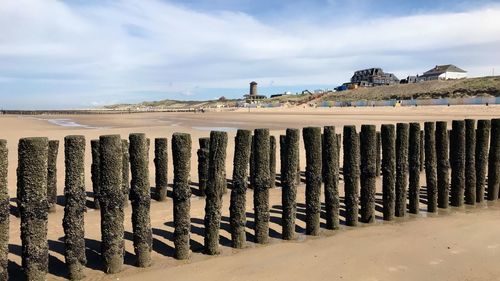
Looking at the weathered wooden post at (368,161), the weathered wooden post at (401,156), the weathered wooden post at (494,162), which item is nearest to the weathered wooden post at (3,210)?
the weathered wooden post at (368,161)

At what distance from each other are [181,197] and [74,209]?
118 cm

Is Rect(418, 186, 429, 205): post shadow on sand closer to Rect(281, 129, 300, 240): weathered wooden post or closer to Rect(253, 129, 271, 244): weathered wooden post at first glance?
Rect(281, 129, 300, 240): weathered wooden post

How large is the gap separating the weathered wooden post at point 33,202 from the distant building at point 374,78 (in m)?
141

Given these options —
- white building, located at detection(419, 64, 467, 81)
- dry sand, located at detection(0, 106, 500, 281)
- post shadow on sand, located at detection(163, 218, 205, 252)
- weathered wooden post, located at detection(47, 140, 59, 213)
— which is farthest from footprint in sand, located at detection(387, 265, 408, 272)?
white building, located at detection(419, 64, 467, 81)

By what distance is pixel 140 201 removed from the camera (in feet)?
16.3

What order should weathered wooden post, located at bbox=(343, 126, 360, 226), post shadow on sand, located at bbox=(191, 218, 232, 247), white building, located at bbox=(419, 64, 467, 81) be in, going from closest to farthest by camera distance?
1. post shadow on sand, located at bbox=(191, 218, 232, 247)
2. weathered wooden post, located at bbox=(343, 126, 360, 226)
3. white building, located at bbox=(419, 64, 467, 81)

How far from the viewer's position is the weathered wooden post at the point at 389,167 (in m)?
6.46

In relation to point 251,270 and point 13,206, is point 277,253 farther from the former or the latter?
point 13,206

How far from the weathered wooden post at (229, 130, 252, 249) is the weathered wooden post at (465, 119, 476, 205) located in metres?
4.08

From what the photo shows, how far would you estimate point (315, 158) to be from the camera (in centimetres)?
585

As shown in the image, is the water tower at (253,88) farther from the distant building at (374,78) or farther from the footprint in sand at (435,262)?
the footprint in sand at (435,262)

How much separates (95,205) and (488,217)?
648cm

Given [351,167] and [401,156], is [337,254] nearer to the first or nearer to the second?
[351,167]

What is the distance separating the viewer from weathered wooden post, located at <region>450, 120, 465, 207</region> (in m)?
7.19
